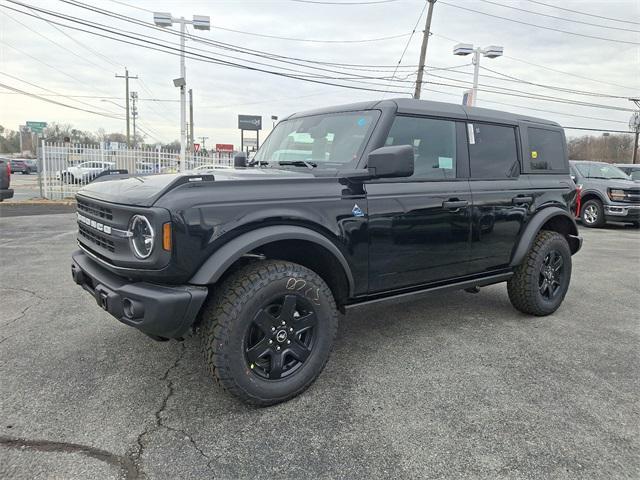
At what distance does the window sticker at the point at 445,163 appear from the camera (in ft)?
11.7

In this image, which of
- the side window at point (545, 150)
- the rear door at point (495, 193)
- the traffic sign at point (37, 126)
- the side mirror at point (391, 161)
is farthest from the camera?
the traffic sign at point (37, 126)

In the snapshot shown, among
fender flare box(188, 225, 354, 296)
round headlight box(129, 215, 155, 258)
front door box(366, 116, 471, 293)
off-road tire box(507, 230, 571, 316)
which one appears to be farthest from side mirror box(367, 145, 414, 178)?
off-road tire box(507, 230, 571, 316)

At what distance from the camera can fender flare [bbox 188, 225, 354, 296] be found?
95.1 inches

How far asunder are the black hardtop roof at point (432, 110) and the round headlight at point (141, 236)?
186 centimetres

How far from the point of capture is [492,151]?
397 cm

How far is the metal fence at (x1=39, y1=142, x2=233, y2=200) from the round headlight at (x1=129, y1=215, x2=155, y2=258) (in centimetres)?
1279

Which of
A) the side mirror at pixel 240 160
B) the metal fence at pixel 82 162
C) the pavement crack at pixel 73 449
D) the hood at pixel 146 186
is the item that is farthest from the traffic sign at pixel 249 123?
the pavement crack at pixel 73 449

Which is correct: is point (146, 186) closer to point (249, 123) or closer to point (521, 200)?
point (521, 200)

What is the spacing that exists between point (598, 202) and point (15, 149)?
88272 millimetres

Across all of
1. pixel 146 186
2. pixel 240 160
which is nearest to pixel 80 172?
pixel 240 160

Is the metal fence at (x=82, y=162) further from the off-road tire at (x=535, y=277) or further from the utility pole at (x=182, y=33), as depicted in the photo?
the off-road tire at (x=535, y=277)

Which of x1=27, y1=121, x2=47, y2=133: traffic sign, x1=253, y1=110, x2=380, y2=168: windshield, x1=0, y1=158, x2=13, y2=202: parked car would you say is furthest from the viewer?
x1=27, y1=121, x2=47, y2=133: traffic sign

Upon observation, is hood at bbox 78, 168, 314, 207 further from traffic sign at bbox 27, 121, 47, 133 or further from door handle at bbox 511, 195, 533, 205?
traffic sign at bbox 27, 121, 47, 133

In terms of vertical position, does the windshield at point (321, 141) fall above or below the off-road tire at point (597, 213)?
above
